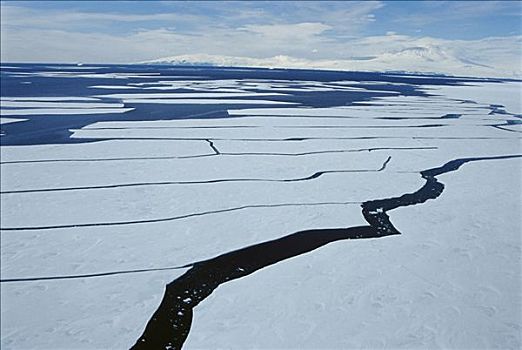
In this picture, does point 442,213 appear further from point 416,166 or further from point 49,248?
point 49,248

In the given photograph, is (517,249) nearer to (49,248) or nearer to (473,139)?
(49,248)

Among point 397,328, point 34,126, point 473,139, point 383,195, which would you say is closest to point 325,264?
point 397,328

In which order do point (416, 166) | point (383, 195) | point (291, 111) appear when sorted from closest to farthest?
point (383, 195), point (416, 166), point (291, 111)

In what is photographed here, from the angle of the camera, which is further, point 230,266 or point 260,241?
point 260,241

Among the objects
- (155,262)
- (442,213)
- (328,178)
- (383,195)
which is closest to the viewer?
(155,262)

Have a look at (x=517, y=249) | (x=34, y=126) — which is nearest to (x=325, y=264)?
(x=517, y=249)

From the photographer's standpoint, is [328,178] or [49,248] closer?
[49,248]
